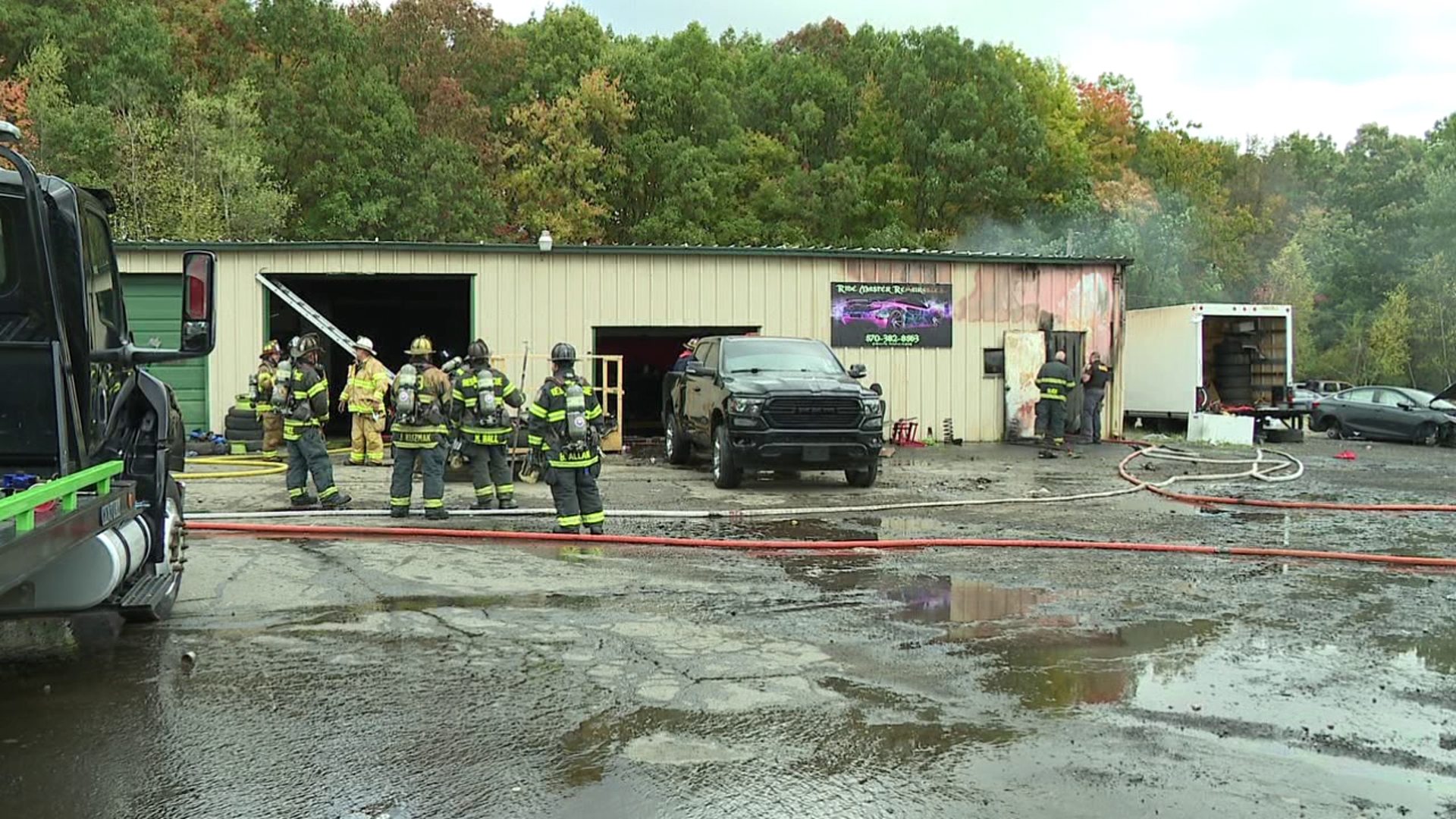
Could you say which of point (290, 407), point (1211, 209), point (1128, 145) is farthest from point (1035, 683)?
point (1211, 209)

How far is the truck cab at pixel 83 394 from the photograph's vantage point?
449 centimetres

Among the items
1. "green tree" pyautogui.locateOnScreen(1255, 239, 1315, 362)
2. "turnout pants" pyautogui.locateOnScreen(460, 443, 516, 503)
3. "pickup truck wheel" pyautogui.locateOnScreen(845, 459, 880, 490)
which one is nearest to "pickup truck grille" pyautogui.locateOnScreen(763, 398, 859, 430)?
"pickup truck wheel" pyautogui.locateOnScreen(845, 459, 880, 490)

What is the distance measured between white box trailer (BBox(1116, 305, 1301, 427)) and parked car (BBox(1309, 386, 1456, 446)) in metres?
1.62

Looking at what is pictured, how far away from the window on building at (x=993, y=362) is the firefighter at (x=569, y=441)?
13132 millimetres

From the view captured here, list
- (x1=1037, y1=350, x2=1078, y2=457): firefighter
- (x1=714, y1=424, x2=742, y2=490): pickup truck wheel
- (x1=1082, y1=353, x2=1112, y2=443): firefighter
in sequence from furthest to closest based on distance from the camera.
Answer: (x1=1082, y1=353, x2=1112, y2=443): firefighter → (x1=1037, y1=350, x2=1078, y2=457): firefighter → (x1=714, y1=424, x2=742, y2=490): pickup truck wheel

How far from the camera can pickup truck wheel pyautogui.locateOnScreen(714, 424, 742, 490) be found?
12.7 metres

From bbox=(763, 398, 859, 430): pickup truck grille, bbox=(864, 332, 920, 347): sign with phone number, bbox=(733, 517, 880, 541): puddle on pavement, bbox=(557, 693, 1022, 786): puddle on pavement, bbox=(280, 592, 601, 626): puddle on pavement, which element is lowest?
bbox=(557, 693, 1022, 786): puddle on pavement

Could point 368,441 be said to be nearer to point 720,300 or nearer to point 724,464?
point 724,464

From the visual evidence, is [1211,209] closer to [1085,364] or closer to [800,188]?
[800,188]

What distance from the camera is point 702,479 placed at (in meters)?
14.3

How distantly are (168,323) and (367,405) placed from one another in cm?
705

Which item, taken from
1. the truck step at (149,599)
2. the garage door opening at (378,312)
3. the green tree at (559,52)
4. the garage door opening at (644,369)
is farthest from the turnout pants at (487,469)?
the green tree at (559,52)

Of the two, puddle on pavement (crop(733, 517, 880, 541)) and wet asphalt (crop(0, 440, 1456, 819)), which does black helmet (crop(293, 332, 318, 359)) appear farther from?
puddle on pavement (crop(733, 517, 880, 541))

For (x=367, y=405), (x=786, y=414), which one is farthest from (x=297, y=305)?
(x=786, y=414)
